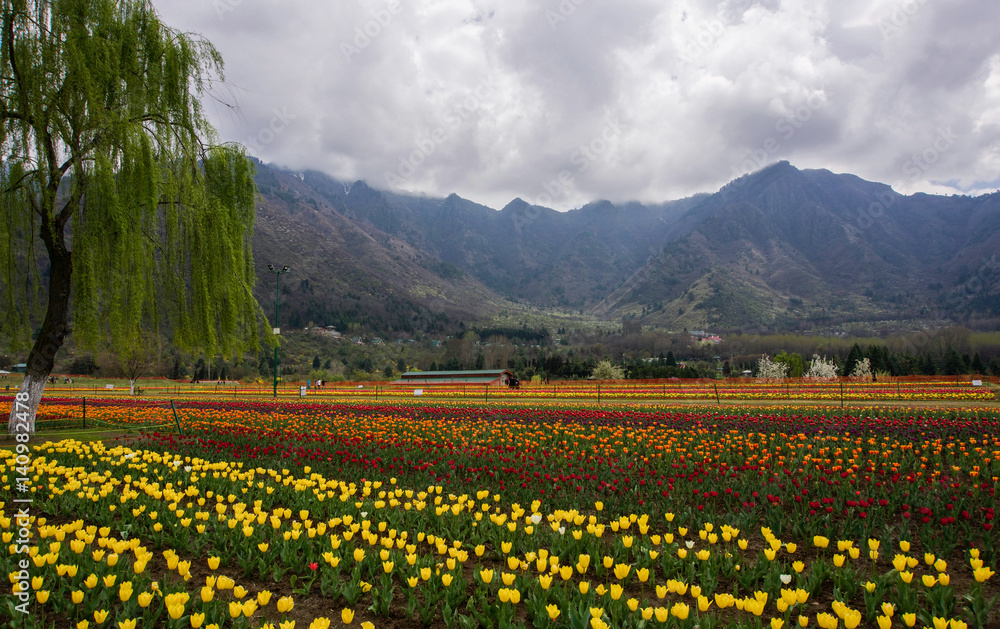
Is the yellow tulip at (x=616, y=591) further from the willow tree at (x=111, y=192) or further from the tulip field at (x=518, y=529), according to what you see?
the willow tree at (x=111, y=192)

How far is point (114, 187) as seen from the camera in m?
10.3

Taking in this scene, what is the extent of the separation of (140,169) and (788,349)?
147m

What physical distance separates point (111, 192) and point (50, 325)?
410cm

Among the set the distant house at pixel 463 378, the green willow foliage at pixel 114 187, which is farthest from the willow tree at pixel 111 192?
the distant house at pixel 463 378

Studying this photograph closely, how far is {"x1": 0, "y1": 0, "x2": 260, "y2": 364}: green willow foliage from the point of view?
415 inches

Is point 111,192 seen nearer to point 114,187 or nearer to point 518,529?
point 114,187

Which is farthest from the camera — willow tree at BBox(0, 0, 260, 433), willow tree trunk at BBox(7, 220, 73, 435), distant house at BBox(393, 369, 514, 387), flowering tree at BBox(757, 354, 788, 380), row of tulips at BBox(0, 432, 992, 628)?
flowering tree at BBox(757, 354, 788, 380)

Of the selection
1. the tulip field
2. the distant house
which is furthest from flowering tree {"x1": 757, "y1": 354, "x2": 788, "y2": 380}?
the tulip field

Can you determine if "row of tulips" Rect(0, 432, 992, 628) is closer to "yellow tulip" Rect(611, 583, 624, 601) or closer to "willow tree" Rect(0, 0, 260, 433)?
"yellow tulip" Rect(611, 583, 624, 601)

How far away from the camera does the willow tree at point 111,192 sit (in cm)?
1053

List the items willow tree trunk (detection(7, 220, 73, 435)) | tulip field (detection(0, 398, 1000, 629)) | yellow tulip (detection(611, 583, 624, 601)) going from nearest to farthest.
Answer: yellow tulip (detection(611, 583, 624, 601)) → tulip field (detection(0, 398, 1000, 629)) → willow tree trunk (detection(7, 220, 73, 435))

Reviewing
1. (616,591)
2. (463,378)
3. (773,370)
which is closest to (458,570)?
(616,591)

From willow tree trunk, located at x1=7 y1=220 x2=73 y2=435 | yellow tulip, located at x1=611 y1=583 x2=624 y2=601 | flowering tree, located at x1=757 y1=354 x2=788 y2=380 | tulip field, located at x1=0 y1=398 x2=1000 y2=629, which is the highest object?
willow tree trunk, located at x1=7 y1=220 x2=73 y2=435

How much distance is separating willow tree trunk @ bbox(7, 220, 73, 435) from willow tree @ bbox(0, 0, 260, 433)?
3 cm
